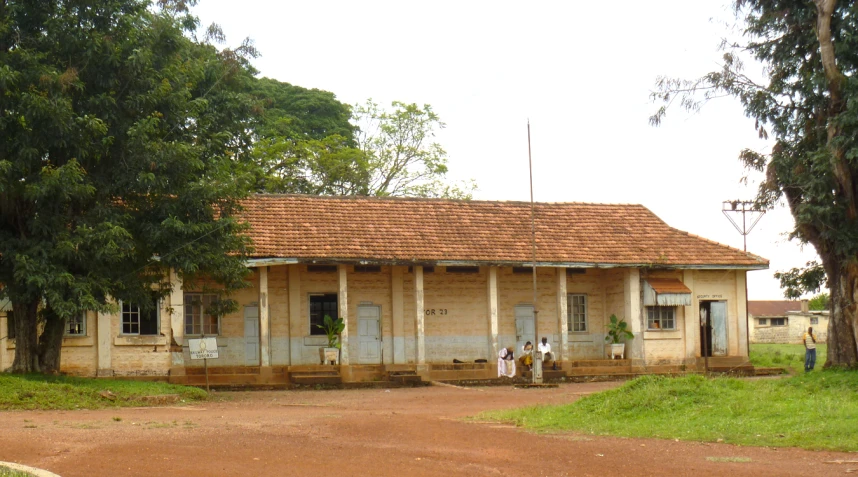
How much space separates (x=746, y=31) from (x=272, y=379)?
1376 cm

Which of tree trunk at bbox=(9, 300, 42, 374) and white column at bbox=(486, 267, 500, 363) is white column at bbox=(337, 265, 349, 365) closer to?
white column at bbox=(486, 267, 500, 363)

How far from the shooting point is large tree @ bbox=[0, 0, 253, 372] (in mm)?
18781

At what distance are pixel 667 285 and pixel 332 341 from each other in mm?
9541

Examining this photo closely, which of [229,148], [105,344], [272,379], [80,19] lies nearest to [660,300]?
[272,379]

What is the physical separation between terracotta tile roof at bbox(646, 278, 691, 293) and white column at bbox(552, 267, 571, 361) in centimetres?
247

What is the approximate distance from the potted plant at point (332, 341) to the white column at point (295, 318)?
2.82 feet

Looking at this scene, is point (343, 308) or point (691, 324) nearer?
point (343, 308)

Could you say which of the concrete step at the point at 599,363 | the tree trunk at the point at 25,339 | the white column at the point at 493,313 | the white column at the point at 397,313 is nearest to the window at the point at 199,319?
the white column at the point at 397,313

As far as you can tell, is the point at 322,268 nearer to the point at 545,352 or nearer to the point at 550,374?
the point at 545,352

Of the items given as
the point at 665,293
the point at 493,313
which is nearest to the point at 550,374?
the point at 493,313

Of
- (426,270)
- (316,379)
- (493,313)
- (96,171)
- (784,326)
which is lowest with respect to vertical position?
(784,326)

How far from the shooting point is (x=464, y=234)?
2798 centimetres

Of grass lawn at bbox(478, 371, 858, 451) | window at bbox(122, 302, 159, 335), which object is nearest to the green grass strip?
grass lawn at bbox(478, 371, 858, 451)

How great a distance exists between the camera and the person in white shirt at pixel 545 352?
87.8ft
